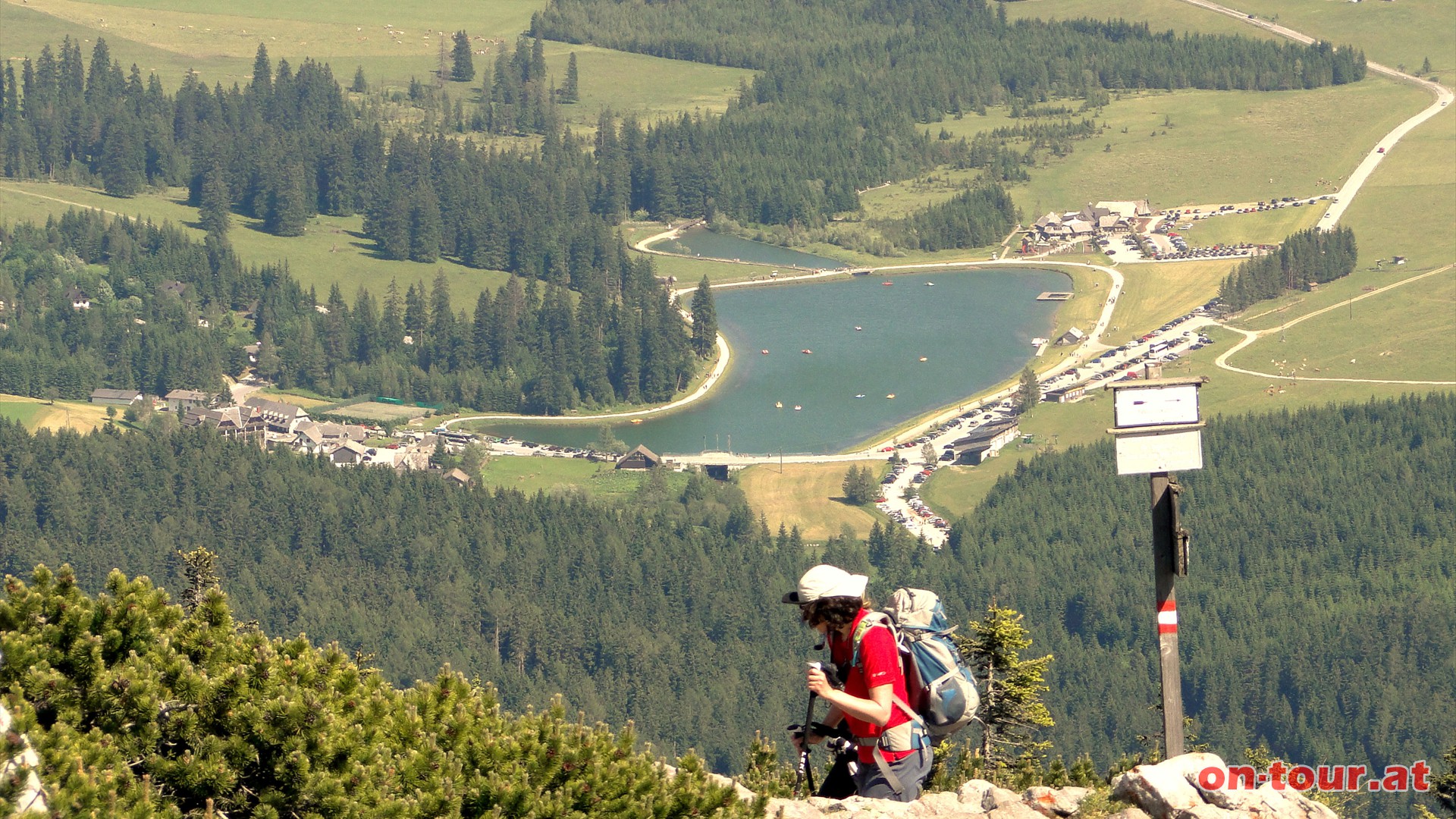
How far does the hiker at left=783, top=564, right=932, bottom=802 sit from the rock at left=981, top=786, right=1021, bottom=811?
10.3ft

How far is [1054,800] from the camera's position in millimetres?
25031

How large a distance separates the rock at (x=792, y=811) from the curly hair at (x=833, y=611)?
3752 millimetres

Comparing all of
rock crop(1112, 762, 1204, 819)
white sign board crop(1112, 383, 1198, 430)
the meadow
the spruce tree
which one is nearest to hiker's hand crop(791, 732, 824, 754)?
rock crop(1112, 762, 1204, 819)

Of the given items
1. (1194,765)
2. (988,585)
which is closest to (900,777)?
(1194,765)

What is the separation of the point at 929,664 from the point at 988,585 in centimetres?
15653

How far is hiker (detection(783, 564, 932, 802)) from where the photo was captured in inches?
811

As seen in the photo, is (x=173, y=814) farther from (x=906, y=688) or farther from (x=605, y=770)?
(x=906, y=688)

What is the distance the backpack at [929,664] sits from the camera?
2098 centimetres

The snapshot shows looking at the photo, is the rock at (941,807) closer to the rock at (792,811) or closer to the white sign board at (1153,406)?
the rock at (792,811)

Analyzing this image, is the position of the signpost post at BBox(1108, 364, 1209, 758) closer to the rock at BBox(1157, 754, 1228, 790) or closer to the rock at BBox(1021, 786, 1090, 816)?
the rock at BBox(1157, 754, 1228, 790)

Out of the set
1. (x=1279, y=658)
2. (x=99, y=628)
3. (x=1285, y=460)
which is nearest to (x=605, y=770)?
(x=99, y=628)

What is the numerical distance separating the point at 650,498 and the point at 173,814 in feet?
571

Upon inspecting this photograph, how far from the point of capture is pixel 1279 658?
164 meters

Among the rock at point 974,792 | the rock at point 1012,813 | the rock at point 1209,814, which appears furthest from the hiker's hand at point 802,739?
the rock at point 1209,814
